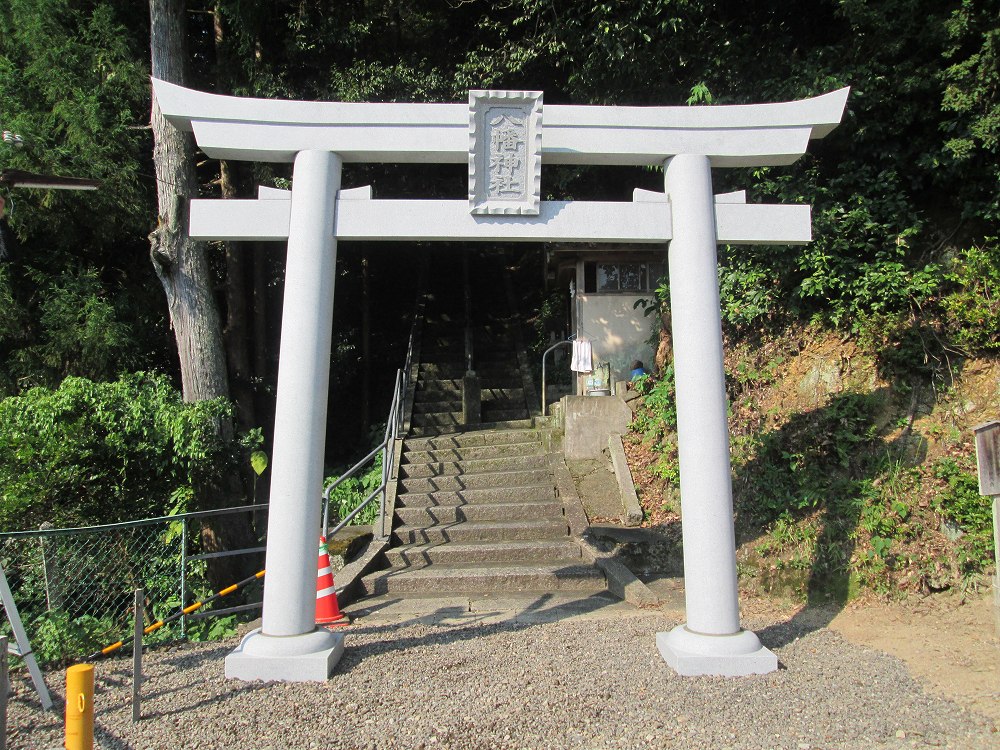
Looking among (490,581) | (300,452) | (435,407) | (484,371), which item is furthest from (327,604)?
(484,371)

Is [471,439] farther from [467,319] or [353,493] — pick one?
[467,319]

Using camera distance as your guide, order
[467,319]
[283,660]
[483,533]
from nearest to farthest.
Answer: [283,660] → [483,533] → [467,319]

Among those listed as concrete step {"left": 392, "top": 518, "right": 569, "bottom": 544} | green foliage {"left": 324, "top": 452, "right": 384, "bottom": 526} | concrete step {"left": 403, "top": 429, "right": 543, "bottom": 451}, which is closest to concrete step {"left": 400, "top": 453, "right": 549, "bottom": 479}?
concrete step {"left": 403, "top": 429, "right": 543, "bottom": 451}

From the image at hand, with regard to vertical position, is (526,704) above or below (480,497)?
below

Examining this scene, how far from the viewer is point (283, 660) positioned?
4.60m

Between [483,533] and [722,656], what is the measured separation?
12.5 ft

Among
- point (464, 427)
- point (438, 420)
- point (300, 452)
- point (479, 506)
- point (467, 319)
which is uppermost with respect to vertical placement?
point (467, 319)

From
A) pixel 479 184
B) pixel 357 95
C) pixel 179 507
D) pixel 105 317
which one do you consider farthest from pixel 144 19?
pixel 479 184

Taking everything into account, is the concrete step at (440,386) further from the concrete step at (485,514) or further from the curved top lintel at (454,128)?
the curved top lintel at (454,128)

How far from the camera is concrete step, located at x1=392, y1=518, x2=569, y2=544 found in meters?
8.00

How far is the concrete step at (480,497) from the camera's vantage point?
28.4ft

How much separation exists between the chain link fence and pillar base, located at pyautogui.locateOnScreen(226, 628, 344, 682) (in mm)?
1395

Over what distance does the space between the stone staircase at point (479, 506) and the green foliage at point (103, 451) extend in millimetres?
2570

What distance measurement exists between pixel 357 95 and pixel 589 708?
8.52 meters
